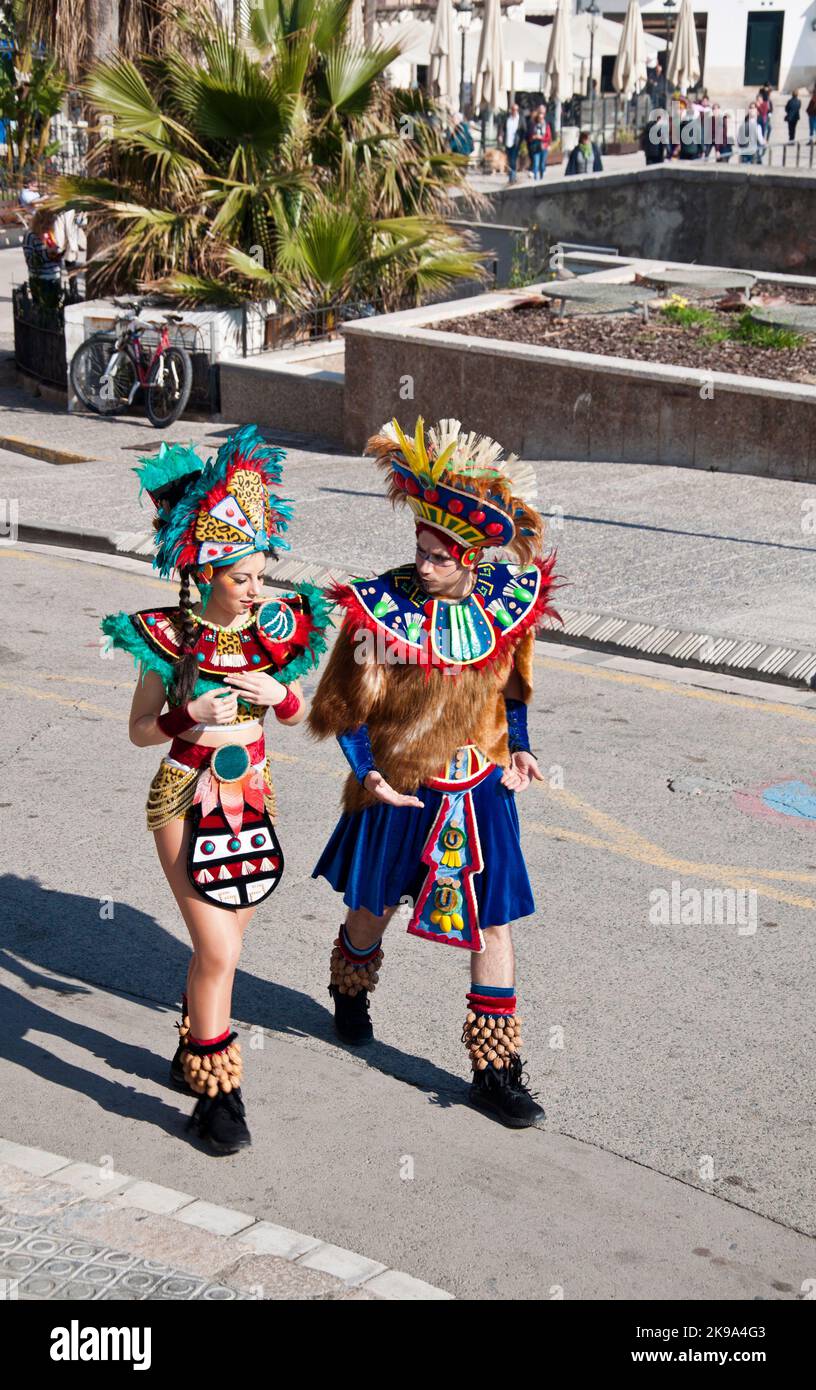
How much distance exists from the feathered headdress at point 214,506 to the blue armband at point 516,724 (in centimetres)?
97

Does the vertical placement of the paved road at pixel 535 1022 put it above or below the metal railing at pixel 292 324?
below

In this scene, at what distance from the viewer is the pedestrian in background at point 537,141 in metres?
38.9

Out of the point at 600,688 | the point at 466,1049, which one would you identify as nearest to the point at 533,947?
the point at 466,1049

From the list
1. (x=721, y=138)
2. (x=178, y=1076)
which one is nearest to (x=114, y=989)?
(x=178, y=1076)

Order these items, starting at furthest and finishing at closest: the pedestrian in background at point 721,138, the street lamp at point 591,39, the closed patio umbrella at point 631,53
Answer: the street lamp at point 591,39, the closed patio umbrella at point 631,53, the pedestrian in background at point 721,138

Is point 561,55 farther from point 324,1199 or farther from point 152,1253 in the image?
point 152,1253

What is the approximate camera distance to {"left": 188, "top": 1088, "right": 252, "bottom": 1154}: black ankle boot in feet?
16.7

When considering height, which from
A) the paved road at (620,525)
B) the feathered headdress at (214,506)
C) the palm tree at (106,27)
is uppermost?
the palm tree at (106,27)

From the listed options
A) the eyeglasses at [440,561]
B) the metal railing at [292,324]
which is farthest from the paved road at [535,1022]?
the metal railing at [292,324]

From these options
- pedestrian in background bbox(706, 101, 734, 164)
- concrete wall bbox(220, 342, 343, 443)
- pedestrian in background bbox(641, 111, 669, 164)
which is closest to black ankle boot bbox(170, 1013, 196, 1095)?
concrete wall bbox(220, 342, 343, 443)

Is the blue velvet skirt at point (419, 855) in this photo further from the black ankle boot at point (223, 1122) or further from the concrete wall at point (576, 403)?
the concrete wall at point (576, 403)

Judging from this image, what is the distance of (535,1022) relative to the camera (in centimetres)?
603

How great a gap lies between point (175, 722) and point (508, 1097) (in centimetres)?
159
